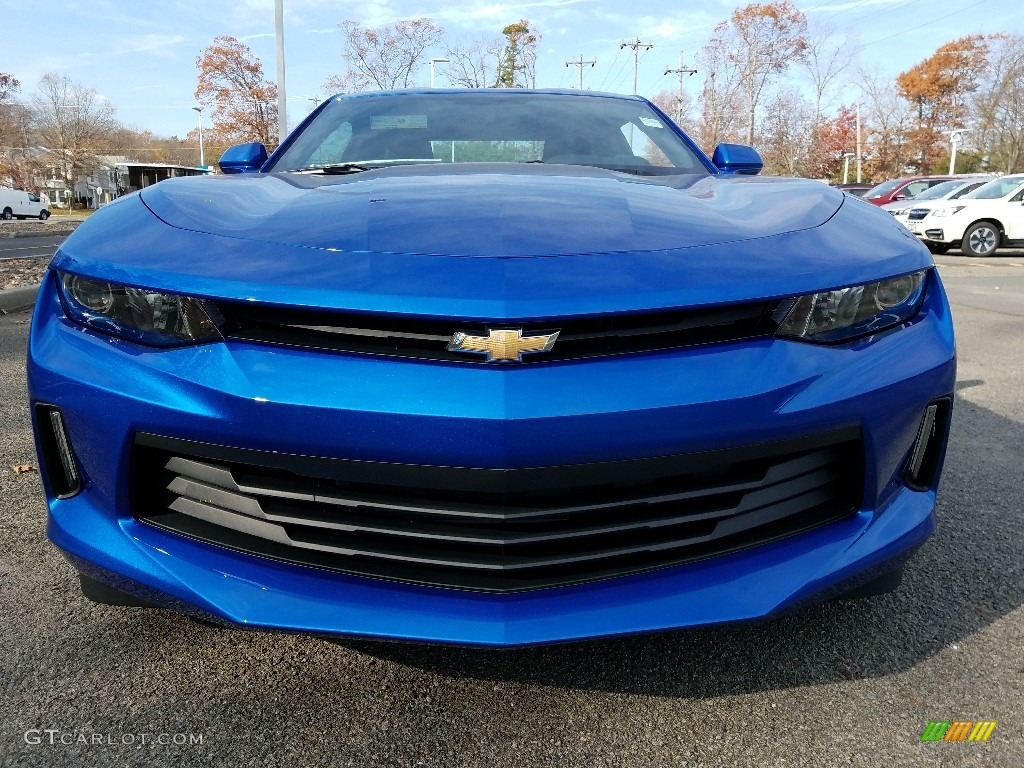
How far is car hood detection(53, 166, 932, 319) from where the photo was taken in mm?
Answer: 1276

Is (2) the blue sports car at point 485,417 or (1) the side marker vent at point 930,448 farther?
(1) the side marker vent at point 930,448

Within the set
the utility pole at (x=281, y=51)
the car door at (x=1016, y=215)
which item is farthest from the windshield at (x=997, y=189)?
the utility pole at (x=281, y=51)

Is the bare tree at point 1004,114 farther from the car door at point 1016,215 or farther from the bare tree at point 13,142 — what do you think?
the bare tree at point 13,142

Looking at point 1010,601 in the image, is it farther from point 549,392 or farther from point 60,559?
point 60,559

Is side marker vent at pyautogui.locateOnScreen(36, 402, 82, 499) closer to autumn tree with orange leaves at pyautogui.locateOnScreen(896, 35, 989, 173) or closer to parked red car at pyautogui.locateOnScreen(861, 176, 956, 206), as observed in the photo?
parked red car at pyautogui.locateOnScreen(861, 176, 956, 206)

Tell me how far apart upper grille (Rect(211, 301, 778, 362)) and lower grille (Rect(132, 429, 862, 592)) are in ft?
0.63

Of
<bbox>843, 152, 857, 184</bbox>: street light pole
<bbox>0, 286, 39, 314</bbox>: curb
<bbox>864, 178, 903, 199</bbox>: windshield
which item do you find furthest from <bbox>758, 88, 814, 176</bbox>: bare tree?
<bbox>0, 286, 39, 314</bbox>: curb

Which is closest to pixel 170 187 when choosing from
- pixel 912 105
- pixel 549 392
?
pixel 549 392

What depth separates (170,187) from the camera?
6.07 feet

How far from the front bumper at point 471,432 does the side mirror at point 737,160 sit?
1411 mm

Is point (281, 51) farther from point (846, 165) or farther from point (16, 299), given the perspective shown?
point (846, 165)

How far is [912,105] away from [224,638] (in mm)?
60699

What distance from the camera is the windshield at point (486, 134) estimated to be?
254 centimetres

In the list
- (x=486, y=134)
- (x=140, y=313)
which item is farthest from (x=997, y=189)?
(x=140, y=313)
